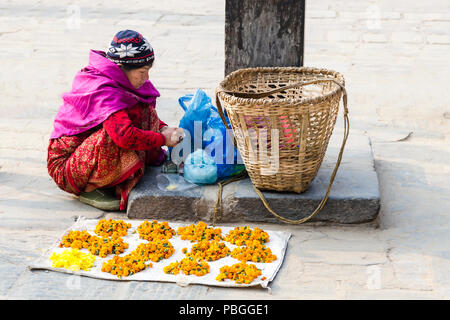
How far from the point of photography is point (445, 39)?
289 inches

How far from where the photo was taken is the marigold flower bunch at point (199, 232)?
3.55 m

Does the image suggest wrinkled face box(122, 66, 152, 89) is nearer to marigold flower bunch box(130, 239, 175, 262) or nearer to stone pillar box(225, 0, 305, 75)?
stone pillar box(225, 0, 305, 75)

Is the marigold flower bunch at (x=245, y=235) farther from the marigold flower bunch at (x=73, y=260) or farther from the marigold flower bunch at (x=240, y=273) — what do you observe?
the marigold flower bunch at (x=73, y=260)

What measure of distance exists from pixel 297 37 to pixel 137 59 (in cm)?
98

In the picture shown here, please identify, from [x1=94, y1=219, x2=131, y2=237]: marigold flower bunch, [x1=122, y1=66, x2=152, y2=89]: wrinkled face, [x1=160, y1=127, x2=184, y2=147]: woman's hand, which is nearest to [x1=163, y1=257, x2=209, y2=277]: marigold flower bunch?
[x1=94, y1=219, x2=131, y2=237]: marigold flower bunch

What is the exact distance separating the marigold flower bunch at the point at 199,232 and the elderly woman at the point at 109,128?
18.4 inches

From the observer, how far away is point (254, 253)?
3.37m

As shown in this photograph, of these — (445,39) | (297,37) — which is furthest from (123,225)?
(445,39)

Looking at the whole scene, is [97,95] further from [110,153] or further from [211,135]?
[211,135]

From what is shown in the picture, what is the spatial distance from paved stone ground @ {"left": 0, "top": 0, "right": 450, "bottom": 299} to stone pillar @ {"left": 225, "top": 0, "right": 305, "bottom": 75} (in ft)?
3.43

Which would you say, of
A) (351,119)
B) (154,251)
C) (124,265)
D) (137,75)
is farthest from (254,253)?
(351,119)

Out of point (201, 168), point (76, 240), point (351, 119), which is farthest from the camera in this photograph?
point (351, 119)

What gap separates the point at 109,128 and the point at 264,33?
1.10m

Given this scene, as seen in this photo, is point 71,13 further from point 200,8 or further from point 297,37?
point 297,37
